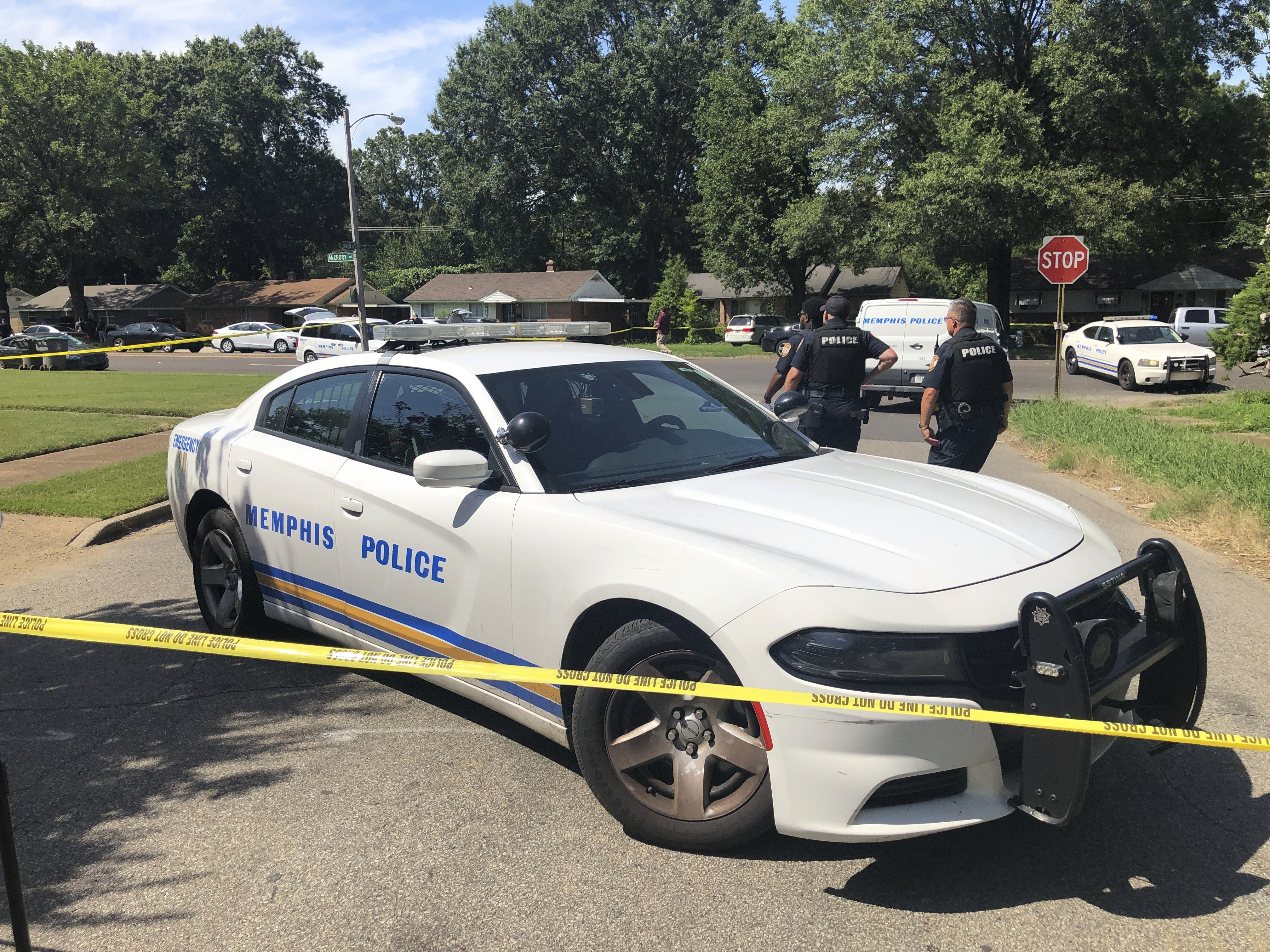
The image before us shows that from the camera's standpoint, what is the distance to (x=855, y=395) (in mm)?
7723

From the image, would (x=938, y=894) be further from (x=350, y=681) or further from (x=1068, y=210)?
(x=1068, y=210)

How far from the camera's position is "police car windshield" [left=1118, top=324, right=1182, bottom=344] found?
22.5 m

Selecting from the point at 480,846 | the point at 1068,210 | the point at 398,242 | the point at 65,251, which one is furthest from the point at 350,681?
the point at 398,242

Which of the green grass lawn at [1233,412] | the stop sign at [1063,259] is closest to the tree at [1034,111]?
the stop sign at [1063,259]

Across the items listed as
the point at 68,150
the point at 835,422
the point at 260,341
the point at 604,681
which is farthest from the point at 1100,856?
the point at 68,150

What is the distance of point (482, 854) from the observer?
3248 mm

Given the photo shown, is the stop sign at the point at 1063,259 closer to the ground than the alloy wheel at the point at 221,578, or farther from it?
farther from it

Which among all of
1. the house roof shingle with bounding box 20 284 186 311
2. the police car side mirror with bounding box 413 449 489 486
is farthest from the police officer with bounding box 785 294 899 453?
the house roof shingle with bounding box 20 284 186 311

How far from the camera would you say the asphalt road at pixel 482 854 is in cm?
282

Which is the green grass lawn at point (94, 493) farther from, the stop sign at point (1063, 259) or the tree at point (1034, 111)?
the tree at point (1034, 111)

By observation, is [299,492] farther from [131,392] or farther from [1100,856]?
[131,392]

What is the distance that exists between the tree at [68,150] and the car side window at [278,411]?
188 ft

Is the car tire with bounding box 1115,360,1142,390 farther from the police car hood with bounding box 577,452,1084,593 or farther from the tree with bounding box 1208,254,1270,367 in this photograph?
the police car hood with bounding box 577,452,1084,593

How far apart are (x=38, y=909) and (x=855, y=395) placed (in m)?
6.23
